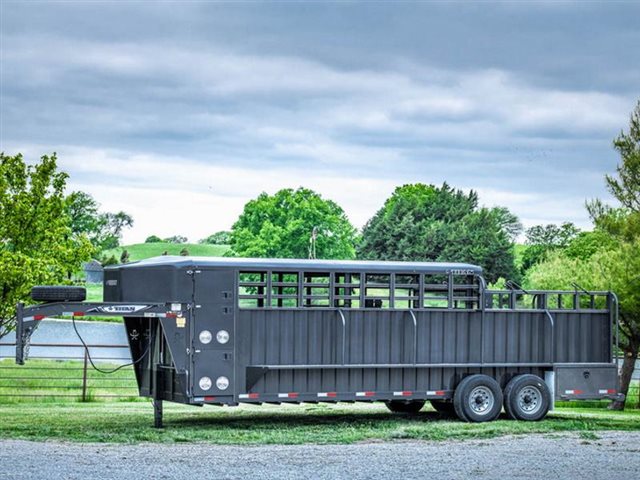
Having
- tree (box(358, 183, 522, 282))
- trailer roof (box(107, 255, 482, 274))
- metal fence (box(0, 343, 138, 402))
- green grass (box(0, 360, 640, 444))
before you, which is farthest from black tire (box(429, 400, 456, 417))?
tree (box(358, 183, 522, 282))

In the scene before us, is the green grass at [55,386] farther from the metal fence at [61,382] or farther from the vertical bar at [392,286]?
the vertical bar at [392,286]

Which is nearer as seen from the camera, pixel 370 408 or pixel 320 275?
pixel 320 275

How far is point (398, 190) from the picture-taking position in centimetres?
11312

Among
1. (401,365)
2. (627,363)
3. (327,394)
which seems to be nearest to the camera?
(327,394)

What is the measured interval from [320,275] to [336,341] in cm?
138

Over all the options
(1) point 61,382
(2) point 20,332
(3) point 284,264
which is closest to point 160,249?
(1) point 61,382

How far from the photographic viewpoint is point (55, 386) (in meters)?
31.7

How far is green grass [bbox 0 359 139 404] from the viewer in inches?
1191

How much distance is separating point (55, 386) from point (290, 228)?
198ft

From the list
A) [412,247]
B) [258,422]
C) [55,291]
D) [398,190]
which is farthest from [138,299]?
[398,190]

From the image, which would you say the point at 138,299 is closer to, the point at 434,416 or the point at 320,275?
the point at 320,275

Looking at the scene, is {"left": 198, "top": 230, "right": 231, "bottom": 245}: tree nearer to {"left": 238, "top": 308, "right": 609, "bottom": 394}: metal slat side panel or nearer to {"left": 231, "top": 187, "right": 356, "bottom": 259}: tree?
{"left": 231, "top": 187, "right": 356, "bottom": 259}: tree

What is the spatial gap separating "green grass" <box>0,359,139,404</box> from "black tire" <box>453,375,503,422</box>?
1056cm

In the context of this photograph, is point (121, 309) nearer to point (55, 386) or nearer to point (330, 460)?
point (330, 460)
